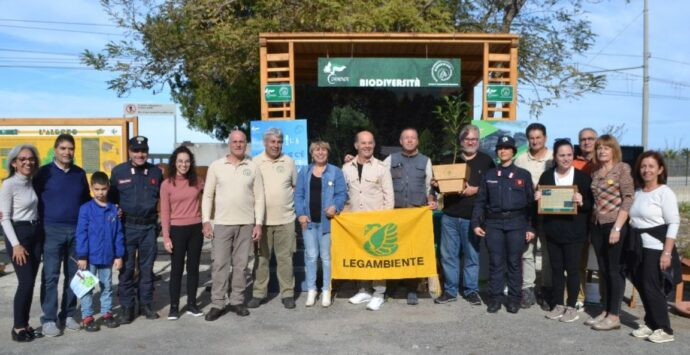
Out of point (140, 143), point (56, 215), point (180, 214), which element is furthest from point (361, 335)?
point (56, 215)

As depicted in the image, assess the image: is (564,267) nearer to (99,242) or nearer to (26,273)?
(99,242)

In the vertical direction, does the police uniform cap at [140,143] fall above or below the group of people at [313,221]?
above

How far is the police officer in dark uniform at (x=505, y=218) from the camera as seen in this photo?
232 inches

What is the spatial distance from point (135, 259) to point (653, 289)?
16.8 ft

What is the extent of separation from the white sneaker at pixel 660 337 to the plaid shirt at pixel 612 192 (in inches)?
42.6

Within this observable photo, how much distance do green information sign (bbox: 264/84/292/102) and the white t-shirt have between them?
5.02 metres

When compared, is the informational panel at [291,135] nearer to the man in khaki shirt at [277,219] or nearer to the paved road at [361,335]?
the man in khaki shirt at [277,219]

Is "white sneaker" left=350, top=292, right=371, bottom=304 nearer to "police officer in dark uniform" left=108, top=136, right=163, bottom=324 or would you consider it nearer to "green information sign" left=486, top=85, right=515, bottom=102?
"police officer in dark uniform" left=108, top=136, right=163, bottom=324

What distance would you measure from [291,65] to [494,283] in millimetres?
4426

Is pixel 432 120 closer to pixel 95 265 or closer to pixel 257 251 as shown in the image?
pixel 257 251

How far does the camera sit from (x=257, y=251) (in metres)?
6.48

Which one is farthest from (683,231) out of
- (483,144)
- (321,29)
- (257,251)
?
(257,251)

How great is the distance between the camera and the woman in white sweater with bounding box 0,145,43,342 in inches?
197

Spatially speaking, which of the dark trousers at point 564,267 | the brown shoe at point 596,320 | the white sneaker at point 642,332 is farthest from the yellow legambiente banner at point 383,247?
the white sneaker at point 642,332
